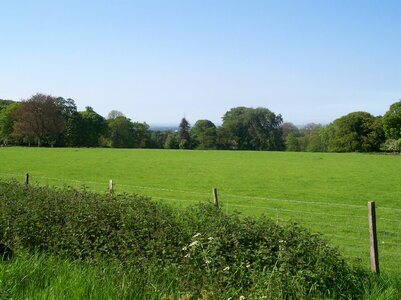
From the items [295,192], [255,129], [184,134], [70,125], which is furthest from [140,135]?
[295,192]

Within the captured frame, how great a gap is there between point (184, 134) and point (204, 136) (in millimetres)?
11676

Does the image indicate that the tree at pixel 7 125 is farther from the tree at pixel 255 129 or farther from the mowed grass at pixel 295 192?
the mowed grass at pixel 295 192

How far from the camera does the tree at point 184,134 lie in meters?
121

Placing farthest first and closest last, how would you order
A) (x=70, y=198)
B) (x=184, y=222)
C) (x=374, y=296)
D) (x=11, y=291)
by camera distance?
(x=70, y=198)
(x=184, y=222)
(x=374, y=296)
(x=11, y=291)

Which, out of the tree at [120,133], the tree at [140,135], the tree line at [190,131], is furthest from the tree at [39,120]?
the tree at [140,135]

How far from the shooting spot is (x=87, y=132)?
106 meters

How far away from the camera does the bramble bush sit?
7.15m

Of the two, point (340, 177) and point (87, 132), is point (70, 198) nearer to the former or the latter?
point (340, 177)

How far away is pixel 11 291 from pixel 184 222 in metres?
4.08

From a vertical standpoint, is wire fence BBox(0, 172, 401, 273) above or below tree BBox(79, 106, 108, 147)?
below

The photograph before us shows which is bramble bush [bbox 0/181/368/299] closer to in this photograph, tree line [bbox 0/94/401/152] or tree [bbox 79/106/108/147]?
tree line [bbox 0/94/401/152]

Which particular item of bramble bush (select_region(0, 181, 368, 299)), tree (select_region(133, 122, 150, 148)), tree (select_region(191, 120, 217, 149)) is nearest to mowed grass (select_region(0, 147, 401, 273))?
bramble bush (select_region(0, 181, 368, 299))

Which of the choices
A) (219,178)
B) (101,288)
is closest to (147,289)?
(101,288)

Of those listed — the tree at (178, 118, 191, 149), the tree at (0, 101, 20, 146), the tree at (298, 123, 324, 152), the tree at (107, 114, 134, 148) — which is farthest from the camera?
the tree at (178, 118, 191, 149)
